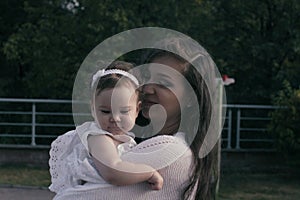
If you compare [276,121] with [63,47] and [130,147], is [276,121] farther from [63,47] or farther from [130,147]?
[130,147]

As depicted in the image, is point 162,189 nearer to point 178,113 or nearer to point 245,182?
point 178,113

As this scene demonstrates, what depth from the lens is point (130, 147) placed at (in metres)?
1.80

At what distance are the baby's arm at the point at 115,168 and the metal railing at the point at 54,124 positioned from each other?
30.8 feet

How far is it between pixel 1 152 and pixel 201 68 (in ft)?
33.2

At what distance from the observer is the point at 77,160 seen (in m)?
1.84

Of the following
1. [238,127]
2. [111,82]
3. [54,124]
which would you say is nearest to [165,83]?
[111,82]

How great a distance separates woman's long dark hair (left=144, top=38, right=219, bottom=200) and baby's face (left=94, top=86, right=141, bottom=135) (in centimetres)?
15

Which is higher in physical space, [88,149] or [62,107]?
[88,149]

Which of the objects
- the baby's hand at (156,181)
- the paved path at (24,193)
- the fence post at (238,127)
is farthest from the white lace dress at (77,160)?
the fence post at (238,127)

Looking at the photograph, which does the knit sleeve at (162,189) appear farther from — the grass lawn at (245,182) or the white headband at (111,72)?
the grass lawn at (245,182)

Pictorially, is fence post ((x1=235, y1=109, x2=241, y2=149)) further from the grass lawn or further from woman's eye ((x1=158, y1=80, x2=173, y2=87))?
woman's eye ((x1=158, y1=80, x2=173, y2=87))

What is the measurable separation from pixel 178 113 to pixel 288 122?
348 inches

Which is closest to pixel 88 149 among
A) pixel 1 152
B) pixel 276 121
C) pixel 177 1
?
pixel 276 121

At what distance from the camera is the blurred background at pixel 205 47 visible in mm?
11508
